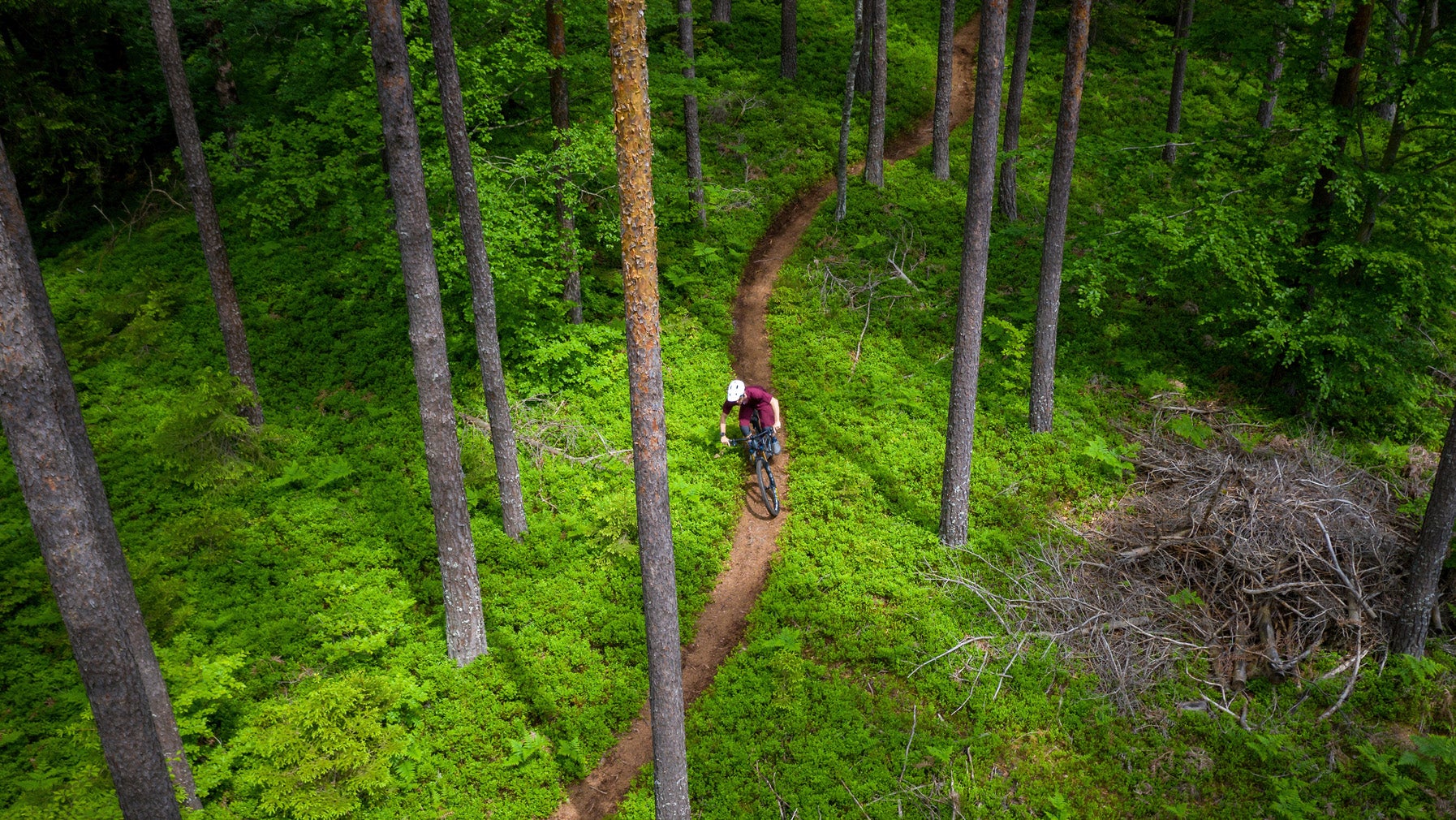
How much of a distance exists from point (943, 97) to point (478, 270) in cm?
1446

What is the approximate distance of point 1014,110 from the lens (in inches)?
714

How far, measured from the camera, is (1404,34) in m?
13.8

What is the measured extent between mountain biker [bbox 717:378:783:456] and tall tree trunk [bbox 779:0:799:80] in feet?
53.8

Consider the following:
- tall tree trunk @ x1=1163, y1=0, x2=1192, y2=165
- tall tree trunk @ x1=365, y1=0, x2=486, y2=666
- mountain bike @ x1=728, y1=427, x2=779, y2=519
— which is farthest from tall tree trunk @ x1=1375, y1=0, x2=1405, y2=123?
tall tree trunk @ x1=365, y1=0, x2=486, y2=666

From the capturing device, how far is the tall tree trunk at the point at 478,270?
1029 cm

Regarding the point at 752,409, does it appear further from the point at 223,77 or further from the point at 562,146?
the point at 223,77

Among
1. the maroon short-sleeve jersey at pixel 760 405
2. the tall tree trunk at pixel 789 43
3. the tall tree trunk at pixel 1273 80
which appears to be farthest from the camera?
the tall tree trunk at pixel 789 43

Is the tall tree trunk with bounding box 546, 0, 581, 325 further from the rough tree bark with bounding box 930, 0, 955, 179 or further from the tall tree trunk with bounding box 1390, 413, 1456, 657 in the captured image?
the tall tree trunk with bounding box 1390, 413, 1456, 657

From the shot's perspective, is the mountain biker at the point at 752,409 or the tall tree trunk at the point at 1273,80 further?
the tall tree trunk at the point at 1273,80

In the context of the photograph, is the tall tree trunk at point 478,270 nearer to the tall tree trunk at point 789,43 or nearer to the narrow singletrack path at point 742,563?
the narrow singletrack path at point 742,563

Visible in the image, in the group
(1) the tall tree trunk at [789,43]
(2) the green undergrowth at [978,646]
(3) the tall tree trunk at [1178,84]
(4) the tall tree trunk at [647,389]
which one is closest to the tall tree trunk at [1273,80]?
(2) the green undergrowth at [978,646]

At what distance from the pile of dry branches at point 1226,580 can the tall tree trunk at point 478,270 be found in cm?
703

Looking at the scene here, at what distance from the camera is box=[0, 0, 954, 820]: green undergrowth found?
9.27 meters

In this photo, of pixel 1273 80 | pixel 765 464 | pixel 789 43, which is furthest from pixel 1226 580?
pixel 789 43
